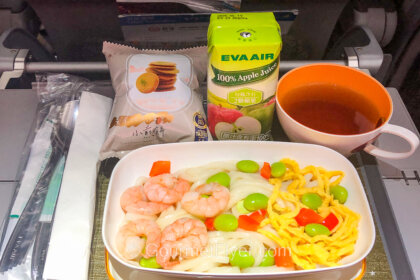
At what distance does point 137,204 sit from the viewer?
2.89 feet

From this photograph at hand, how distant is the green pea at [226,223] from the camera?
850 millimetres

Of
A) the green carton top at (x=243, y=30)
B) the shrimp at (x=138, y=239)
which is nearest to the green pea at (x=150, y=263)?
the shrimp at (x=138, y=239)

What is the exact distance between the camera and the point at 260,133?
3.38 feet

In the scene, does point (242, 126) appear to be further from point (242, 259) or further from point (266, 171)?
point (242, 259)

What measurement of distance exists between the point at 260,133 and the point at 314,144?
14 cm

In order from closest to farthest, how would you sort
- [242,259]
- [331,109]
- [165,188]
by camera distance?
1. [242,259]
2. [165,188]
3. [331,109]

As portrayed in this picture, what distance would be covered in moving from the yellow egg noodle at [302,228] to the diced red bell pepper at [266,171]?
0.02 meters

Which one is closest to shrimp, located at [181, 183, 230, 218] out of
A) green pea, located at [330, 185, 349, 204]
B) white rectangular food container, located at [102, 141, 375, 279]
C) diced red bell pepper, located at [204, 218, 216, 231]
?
diced red bell pepper, located at [204, 218, 216, 231]

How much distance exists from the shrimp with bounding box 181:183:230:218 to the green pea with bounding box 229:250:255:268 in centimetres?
10

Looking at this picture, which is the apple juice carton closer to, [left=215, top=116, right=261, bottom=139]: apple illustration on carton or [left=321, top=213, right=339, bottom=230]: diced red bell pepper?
[left=215, top=116, right=261, bottom=139]: apple illustration on carton

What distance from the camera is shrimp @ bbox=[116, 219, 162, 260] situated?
81 centimetres

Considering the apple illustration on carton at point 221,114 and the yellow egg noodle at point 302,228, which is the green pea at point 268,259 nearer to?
the yellow egg noodle at point 302,228

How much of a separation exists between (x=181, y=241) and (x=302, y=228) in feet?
0.86

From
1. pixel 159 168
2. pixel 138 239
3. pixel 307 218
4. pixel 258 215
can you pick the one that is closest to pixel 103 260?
pixel 138 239
